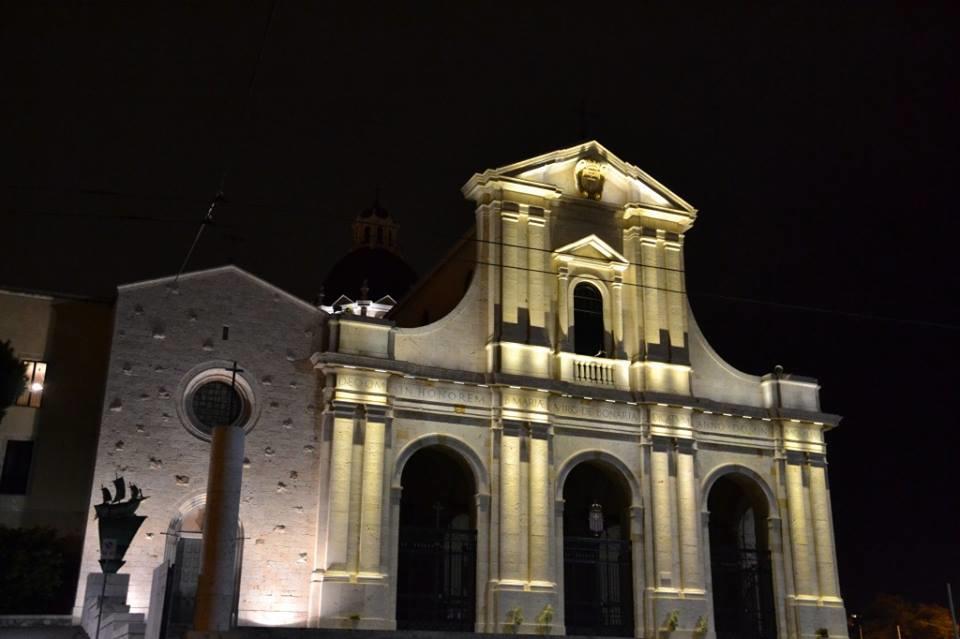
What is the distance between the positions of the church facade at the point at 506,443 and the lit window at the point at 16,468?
8.39ft

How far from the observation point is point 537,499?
29719 mm

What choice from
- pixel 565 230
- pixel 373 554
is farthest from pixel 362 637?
pixel 565 230

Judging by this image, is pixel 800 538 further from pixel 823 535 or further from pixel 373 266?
pixel 373 266

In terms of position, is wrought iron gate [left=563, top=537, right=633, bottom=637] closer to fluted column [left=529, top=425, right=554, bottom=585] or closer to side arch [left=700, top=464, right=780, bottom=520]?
fluted column [left=529, top=425, right=554, bottom=585]

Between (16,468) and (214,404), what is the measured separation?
5.16 m

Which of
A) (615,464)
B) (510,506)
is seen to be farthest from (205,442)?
(615,464)

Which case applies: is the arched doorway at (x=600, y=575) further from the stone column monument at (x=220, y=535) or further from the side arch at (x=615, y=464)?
the stone column monument at (x=220, y=535)

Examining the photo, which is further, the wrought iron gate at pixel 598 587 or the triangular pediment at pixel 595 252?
the triangular pediment at pixel 595 252

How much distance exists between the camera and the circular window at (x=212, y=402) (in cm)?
2766

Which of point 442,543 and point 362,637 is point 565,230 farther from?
point 362,637

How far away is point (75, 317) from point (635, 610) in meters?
17.5

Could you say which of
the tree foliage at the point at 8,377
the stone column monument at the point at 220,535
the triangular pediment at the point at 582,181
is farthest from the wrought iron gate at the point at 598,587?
the tree foliage at the point at 8,377

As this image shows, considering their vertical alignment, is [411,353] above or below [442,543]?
above

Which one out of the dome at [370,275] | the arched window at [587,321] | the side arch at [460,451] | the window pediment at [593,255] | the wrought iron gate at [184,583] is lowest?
the wrought iron gate at [184,583]
